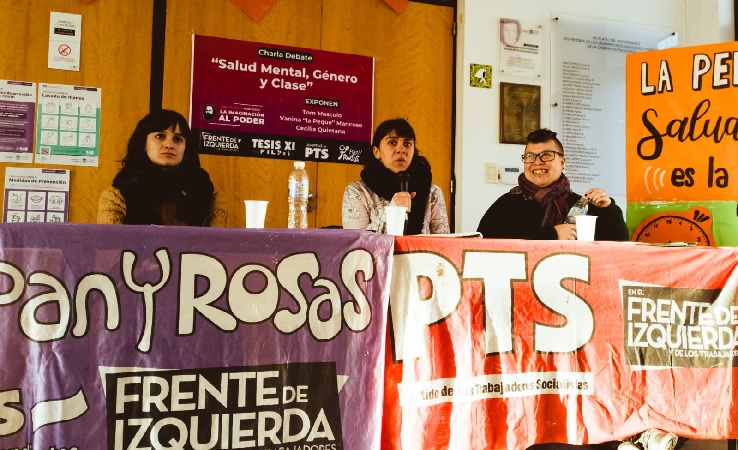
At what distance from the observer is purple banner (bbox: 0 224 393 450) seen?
4.29ft

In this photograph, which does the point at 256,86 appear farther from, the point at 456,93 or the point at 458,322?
the point at 458,322

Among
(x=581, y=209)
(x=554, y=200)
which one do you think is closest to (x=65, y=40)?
(x=554, y=200)

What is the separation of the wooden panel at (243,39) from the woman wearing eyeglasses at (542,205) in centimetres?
122

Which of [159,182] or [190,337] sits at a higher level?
[159,182]

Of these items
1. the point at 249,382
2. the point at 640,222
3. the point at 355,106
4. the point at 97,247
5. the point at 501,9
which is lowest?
the point at 249,382

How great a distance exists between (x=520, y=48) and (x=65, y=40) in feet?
8.49

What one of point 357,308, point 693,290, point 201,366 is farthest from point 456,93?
point 201,366

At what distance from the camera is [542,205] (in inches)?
103

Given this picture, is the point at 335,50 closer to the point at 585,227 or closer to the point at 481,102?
the point at 481,102

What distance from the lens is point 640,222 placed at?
2643 millimetres

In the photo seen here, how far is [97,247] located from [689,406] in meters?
1.66

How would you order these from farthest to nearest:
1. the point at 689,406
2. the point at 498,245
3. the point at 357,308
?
the point at 689,406, the point at 498,245, the point at 357,308

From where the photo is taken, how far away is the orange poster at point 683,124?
2.51m

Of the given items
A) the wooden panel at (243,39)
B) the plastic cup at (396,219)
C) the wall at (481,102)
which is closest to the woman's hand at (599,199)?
the plastic cup at (396,219)
